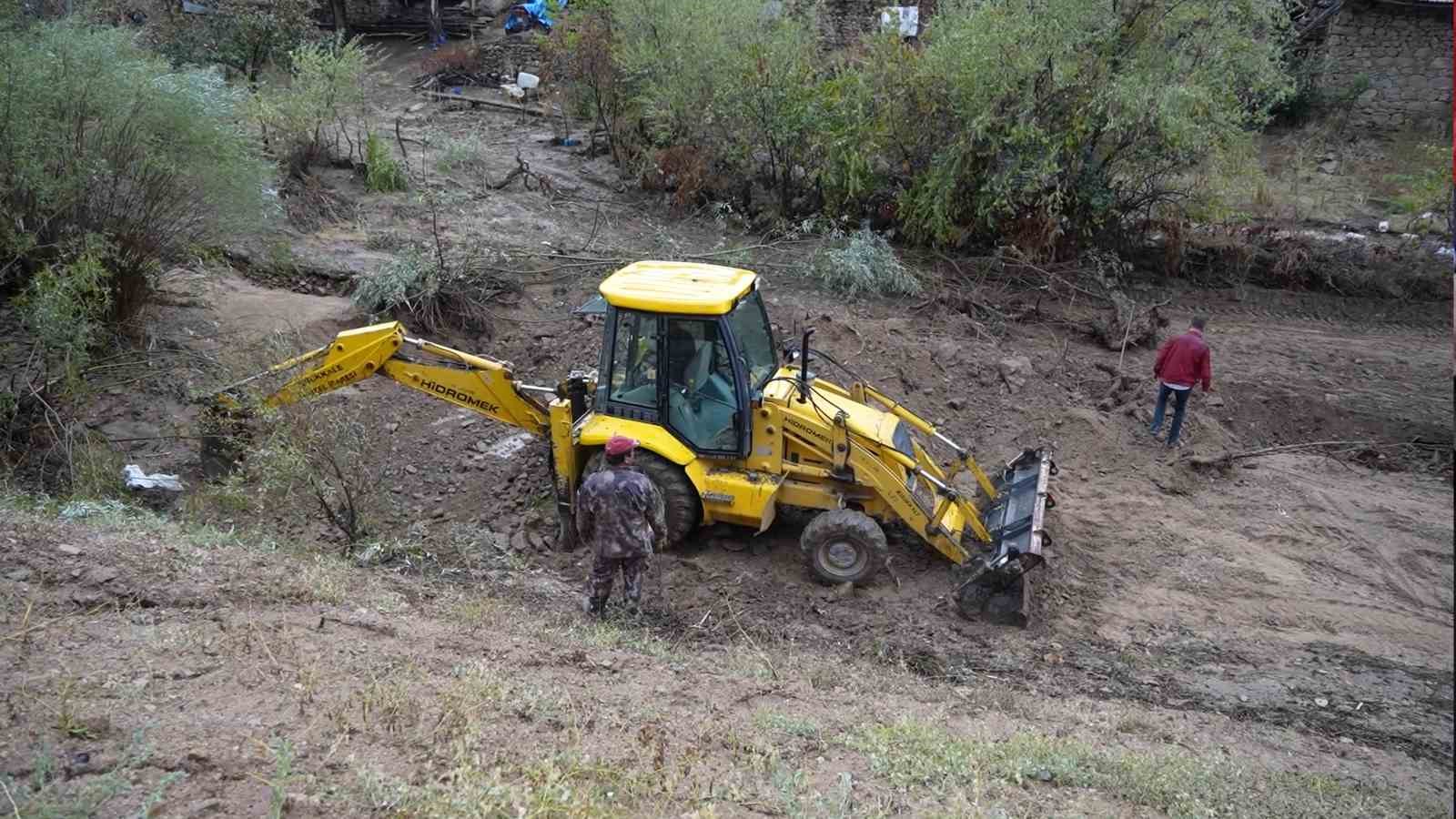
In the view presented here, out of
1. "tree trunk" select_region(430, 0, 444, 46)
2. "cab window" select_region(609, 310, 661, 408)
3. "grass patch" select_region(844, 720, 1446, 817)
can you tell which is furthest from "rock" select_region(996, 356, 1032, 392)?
"tree trunk" select_region(430, 0, 444, 46)

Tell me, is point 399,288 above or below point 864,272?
below

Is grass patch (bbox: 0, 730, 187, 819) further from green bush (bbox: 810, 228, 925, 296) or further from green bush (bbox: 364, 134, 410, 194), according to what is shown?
green bush (bbox: 364, 134, 410, 194)

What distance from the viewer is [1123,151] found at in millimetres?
12898

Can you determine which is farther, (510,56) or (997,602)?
(510,56)

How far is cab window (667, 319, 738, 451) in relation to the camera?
690cm

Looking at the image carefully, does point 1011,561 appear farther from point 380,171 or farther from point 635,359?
point 380,171

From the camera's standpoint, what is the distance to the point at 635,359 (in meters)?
7.11

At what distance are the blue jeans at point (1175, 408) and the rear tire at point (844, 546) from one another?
3983 mm

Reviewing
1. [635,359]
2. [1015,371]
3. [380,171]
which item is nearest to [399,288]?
[380,171]

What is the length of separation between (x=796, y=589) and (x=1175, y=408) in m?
4.69

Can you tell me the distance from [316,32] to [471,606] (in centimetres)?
1611

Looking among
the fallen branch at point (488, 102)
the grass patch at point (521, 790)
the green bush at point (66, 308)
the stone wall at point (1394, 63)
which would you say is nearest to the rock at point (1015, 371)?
the grass patch at point (521, 790)

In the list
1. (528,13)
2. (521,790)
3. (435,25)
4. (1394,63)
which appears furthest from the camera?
(435,25)

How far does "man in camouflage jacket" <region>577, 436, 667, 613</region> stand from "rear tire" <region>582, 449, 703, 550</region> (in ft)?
1.94
